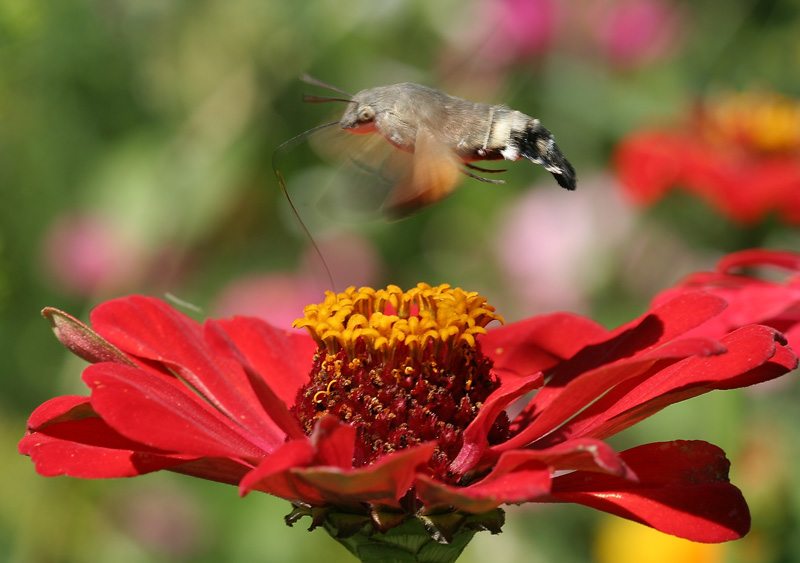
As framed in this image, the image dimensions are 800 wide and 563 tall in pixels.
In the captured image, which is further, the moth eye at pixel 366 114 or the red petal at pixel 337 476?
the moth eye at pixel 366 114

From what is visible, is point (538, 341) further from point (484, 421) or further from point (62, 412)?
point (62, 412)

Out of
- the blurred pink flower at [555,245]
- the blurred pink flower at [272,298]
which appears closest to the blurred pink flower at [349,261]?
the blurred pink flower at [272,298]

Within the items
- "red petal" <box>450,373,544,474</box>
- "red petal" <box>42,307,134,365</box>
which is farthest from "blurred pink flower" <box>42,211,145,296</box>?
"red petal" <box>450,373,544,474</box>

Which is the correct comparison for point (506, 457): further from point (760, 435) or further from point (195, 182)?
point (195, 182)

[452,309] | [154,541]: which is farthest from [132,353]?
[154,541]

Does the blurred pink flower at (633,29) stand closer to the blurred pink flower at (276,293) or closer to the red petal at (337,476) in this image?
the blurred pink flower at (276,293)

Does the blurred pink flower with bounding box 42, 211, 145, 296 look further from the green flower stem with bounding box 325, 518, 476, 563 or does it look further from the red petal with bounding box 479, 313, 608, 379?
the green flower stem with bounding box 325, 518, 476, 563
